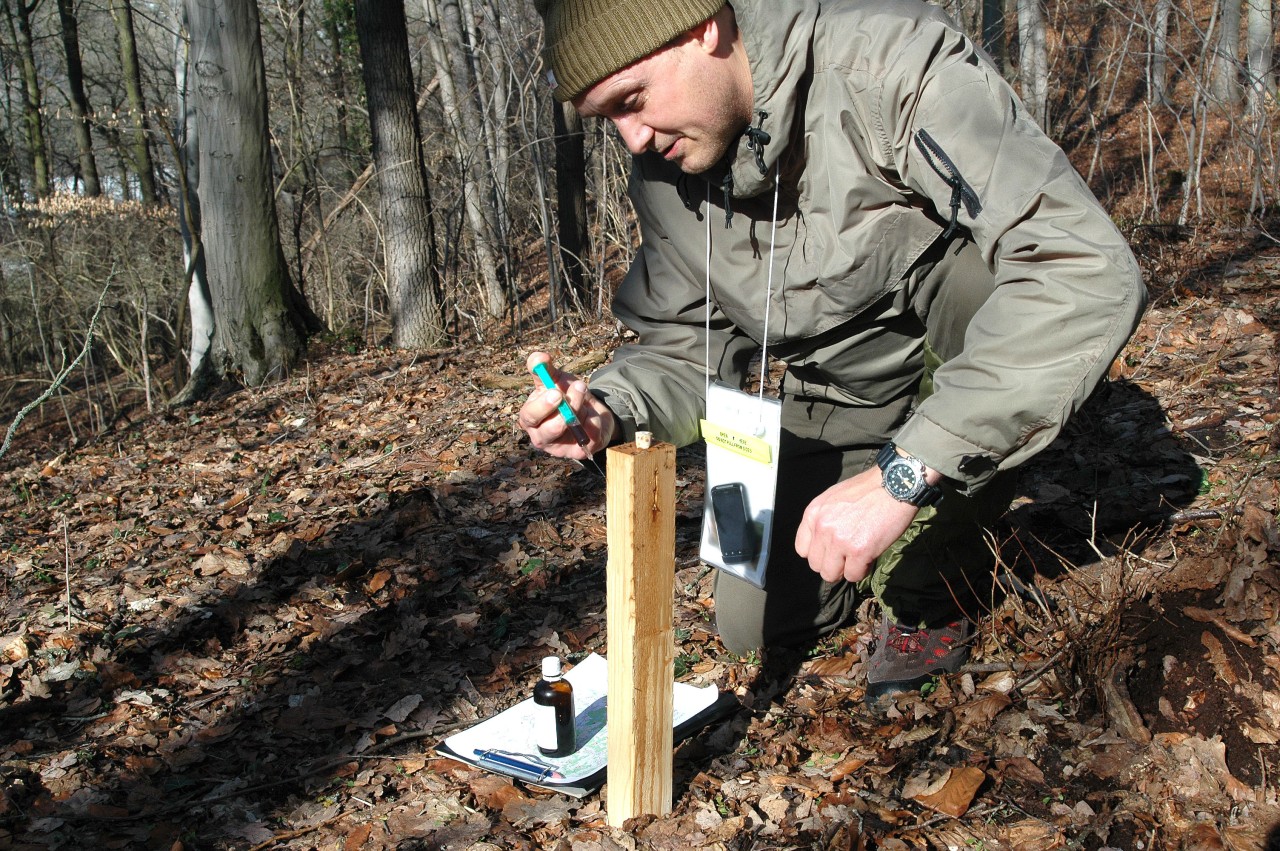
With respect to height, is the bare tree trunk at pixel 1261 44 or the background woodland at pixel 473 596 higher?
the bare tree trunk at pixel 1261 44

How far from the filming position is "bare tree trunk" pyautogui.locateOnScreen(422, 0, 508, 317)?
383 inches

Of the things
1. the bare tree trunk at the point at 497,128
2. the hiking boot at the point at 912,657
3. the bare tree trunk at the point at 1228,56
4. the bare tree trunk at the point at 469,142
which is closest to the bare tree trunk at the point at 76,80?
the bare tree trunk at the point at 469,142

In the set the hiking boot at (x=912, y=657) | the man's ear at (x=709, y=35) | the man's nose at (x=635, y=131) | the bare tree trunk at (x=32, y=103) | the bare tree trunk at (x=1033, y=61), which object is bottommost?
the hiking boot at (x=912, y=657)

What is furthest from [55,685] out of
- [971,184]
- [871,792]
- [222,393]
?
[222,393]

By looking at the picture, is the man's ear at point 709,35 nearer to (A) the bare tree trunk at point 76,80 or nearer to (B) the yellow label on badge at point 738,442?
(B) the yellow label on badge at point 738,442

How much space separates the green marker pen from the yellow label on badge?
0.35 m

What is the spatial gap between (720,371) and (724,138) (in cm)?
89

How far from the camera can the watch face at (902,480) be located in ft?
6.46

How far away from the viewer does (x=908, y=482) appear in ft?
6.46

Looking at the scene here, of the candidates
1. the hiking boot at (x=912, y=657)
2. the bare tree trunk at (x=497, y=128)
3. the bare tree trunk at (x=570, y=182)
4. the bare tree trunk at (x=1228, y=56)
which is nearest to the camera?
the hiking boot at (x=912, y=657)

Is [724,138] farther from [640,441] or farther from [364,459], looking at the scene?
[364,459]

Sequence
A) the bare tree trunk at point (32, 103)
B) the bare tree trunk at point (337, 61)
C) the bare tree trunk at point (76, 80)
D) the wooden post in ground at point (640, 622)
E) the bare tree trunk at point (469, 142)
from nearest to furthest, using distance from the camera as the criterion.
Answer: the wooden post in ground at point (640, 622) < the bare tree trunk at point (469, 142) < the bare tree trunk at point (76, 80) < the bare tree trunk at point (337, 61) < the bare tree trunk at point (32, 103)

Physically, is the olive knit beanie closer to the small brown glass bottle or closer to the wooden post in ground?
the wooden post in ground

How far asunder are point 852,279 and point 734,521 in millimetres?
717
